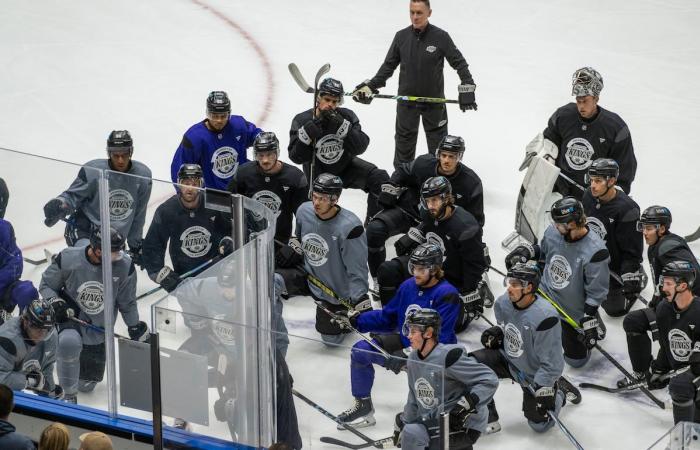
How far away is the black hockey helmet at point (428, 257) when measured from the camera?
6512 millimetres

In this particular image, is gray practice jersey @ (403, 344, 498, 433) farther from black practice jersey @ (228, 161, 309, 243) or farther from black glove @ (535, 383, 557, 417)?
black practice jersey @ (228, 161, 309, 243)

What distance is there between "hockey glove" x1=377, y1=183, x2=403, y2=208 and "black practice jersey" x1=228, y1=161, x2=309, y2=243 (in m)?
0.40

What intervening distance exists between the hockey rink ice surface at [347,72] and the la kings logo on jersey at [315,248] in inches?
13.8

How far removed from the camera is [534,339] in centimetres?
646

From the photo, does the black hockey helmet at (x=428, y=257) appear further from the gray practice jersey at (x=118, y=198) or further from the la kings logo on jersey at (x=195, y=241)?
the gray practice jersey at (x=118, y=198)

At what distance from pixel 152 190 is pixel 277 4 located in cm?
610

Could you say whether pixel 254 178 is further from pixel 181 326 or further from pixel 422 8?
pixel 181 326

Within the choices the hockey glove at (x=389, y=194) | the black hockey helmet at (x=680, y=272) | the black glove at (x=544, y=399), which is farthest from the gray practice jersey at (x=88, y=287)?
the black hockey helmet at (x=680, y=272)

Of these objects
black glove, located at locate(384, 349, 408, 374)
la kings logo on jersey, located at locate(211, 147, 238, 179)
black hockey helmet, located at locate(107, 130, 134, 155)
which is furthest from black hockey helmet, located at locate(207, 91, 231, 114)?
black glove, located at locate(384, 349, 408, 374)

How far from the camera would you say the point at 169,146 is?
919 cm

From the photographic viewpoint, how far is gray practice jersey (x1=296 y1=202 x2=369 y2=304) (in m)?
7.07

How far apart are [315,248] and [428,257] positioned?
81 cm

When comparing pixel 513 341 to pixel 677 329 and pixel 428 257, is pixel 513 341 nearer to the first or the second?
pixel 428 257

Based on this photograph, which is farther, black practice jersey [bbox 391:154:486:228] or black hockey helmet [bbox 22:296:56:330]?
black practice jersey [bbox 391:154:486:228]
